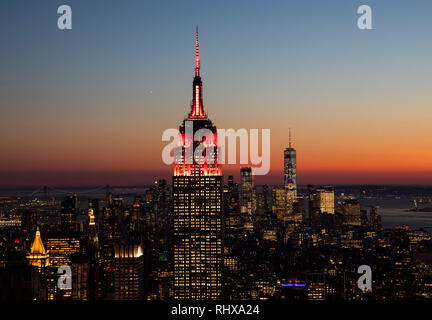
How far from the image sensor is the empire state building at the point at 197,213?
1226 inches

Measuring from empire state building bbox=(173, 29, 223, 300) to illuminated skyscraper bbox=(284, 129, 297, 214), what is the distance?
17756 millimetres

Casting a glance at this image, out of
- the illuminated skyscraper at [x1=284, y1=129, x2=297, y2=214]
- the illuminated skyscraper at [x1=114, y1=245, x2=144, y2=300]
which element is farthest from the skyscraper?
the illuminated skyscraper at [x1=114, y1=245, x2=144, y2=300]

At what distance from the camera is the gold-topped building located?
105 ft

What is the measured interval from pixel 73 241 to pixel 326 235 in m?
20.8

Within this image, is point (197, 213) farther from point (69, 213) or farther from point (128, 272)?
point (69, 213)

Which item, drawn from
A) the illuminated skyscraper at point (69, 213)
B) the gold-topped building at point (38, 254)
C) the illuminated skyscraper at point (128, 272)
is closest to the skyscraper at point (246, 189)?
the illuminated skyscraper at point (69, 213)

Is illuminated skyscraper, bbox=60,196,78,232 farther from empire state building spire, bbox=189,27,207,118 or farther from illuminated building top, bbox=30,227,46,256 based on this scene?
empire state building spire, bbox=189,27,207,118

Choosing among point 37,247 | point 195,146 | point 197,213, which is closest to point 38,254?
point 37,247

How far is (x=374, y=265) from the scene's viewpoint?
35156 mm

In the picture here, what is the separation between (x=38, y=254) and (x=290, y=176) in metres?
25.7

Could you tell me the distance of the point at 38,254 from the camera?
32375 mm

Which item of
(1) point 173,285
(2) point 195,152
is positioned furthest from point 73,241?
(2) point 195,152
